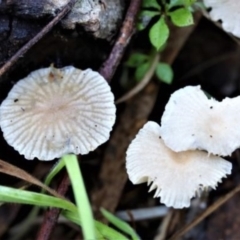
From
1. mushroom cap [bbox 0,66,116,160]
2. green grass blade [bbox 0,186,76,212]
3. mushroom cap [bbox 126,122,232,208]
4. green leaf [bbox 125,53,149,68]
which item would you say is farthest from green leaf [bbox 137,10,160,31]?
green grass blade [bbox 0,186,76,212]

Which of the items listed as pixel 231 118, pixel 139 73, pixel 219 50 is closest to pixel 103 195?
pixel 139 73

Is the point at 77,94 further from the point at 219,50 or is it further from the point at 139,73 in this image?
the point at 219,50

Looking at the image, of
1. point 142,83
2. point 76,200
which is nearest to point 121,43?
point 142,83

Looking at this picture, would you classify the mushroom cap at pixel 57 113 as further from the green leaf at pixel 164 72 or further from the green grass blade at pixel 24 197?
the green leaf at pixel 164 72


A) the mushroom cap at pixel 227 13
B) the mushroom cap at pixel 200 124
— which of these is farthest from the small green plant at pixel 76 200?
the mushroom cap at pixel 227 13

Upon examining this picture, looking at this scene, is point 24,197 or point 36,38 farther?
point 36,38

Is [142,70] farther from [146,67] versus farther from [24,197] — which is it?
[24,197]
